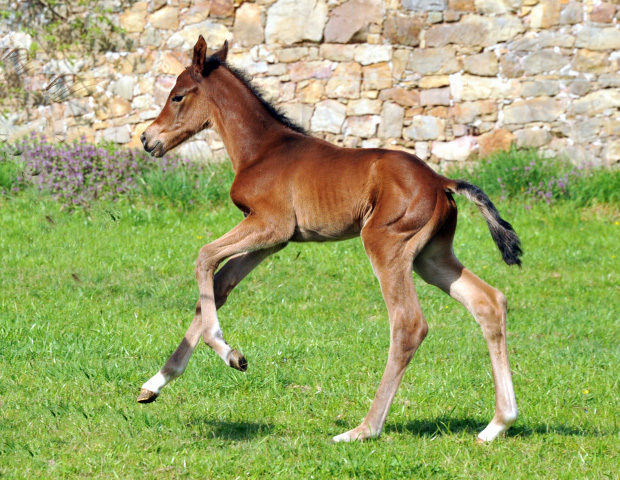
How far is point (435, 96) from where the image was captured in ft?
36.0

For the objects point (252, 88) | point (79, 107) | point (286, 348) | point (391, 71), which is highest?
point (252, 88)

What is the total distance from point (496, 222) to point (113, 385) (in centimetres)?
258

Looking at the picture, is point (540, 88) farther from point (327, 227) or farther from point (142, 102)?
point (327, 227)

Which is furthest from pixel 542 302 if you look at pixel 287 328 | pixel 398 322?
pixel 398 322

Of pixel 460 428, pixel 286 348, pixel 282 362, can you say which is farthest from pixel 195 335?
pixel 460 428

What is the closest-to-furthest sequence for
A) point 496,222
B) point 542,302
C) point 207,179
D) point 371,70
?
point 496,222
point 542,302
point 207,179
point 371,70

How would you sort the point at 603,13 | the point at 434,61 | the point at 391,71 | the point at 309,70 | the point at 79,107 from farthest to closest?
the point at 79,107
the point at 309,70
the point at 391,71
the point at 434,61
the point at 603,13

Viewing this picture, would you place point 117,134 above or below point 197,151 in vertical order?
above

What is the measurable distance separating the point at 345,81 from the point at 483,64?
190cm

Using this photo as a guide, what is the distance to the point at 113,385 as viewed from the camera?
16.6 ft

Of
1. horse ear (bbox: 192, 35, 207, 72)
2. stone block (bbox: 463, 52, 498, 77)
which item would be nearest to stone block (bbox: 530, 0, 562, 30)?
stone block (bbox: 463, 52, 498, 77)

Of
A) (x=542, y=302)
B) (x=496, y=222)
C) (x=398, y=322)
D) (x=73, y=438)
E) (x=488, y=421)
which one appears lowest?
(x=542, y=302)

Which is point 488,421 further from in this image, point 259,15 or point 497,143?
point 259,15

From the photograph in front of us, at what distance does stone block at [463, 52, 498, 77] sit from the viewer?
10.8m
